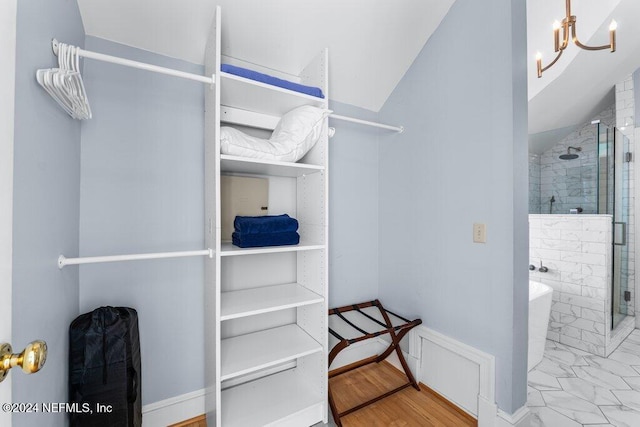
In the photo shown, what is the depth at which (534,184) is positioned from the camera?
3.04 metres

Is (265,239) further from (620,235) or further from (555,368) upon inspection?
(620,235)

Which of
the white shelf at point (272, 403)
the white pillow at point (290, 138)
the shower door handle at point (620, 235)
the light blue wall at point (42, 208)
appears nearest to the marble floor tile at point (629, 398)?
the shower door handle at point (620, 235)

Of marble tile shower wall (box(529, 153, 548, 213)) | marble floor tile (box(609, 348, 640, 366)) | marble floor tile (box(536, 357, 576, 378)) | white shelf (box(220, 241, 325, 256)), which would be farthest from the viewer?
marble tile shower wall (box(529, 153, 548, 213))

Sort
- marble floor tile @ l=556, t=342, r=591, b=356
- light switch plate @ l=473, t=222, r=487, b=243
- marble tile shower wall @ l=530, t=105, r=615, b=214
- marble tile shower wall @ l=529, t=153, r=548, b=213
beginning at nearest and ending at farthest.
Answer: light switch plate @ l=473, t=222, r=487, b=243 < marble floor tile @ l=556, t=342, r=591, b=356 < marble tile shower wall @ l=530, t=105, r=615, b=214 < marble tile shower wall @ l=529, t=153, r=548, b=213

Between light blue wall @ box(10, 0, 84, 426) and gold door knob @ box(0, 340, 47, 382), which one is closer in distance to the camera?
gold door knob @ box(0, 340, 47, 382)

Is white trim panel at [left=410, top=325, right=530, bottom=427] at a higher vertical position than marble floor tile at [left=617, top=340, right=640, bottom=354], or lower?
higher

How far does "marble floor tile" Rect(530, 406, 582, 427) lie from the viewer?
1467 millimetres

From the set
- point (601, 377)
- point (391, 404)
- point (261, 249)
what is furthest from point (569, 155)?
point (261, 249)

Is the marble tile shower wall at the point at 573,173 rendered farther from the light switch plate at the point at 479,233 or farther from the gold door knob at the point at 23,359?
the gold door knob at the point at 23,359

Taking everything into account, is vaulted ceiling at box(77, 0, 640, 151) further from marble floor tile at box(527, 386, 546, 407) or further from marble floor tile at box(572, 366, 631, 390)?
marble floor tile at box(572, 366, 631, 390)

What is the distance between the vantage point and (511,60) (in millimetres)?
1320

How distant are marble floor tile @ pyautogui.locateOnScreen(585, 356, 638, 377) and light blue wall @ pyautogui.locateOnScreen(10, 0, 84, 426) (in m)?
3.24

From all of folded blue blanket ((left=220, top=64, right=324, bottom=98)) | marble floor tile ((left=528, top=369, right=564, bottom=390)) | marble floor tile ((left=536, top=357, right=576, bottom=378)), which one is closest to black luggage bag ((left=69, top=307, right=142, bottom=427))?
folded blue blanket ((left=220, top=64, right=324, bottom=98))

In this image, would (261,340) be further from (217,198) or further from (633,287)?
(633,287)
